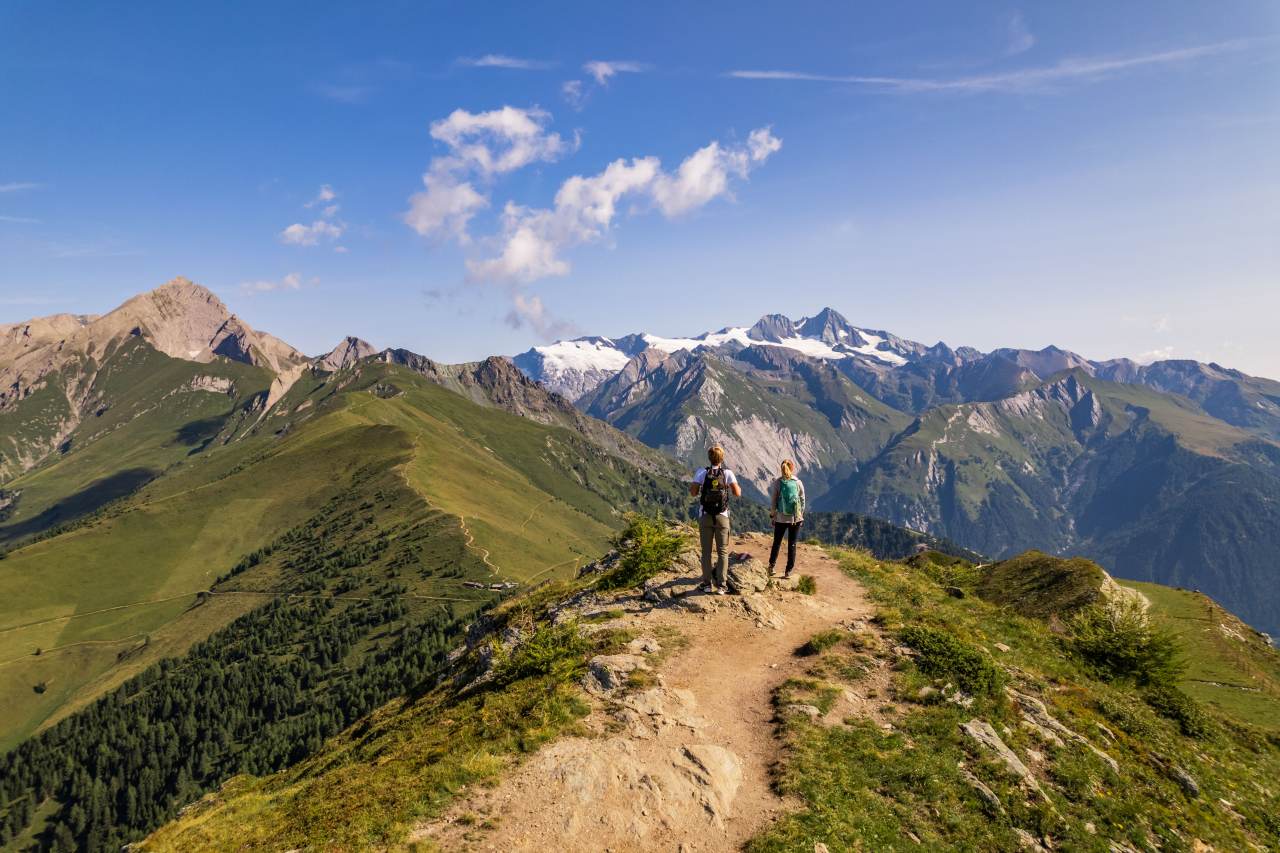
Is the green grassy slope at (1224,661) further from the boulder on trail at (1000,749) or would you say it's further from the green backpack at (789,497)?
the green backpack at (789,497)

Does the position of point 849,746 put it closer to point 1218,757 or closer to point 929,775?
point 929,775

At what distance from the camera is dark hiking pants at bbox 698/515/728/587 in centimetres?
2697

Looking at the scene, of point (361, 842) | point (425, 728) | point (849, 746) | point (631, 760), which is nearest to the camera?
point (361, 842)

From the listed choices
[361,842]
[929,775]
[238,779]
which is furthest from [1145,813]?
[238,779]

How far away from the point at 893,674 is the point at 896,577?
1565 cm

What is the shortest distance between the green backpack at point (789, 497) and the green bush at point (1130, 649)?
60.1 ft

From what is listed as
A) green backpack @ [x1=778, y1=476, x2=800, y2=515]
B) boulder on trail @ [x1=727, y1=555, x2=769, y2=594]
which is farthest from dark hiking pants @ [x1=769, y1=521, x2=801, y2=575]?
green backpack @ [x1=778, y1=476, x2=800, y2=515]

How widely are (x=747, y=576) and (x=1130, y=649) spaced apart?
69.4ft

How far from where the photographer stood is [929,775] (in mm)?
18125

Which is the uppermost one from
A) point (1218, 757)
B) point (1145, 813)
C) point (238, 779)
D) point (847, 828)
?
point (847, 828)

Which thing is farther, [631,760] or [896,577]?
[896,577]

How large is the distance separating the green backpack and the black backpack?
4.79 m

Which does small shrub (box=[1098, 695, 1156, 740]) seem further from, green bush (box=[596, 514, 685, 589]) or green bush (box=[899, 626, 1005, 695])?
green bush (box=[596, 514, 685, 589])

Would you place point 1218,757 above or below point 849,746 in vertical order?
below
